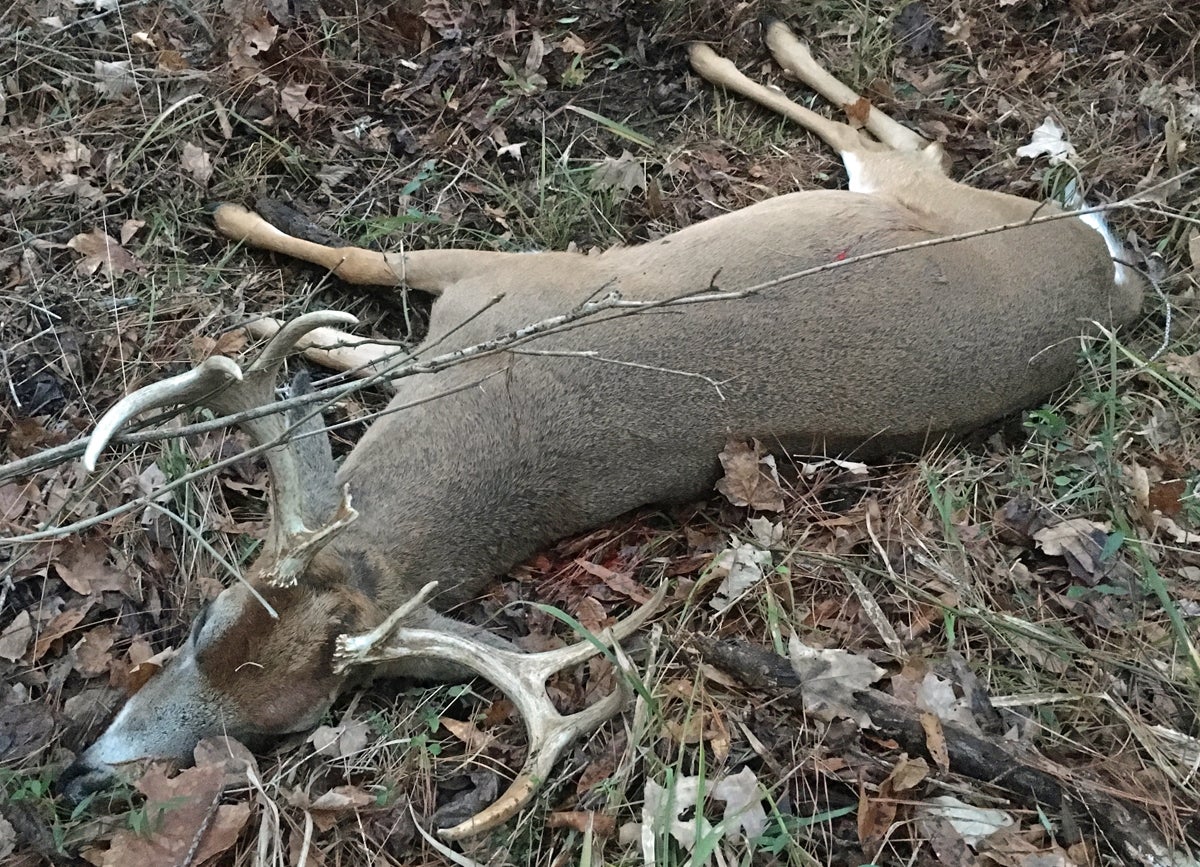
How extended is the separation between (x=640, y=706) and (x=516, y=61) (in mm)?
3613

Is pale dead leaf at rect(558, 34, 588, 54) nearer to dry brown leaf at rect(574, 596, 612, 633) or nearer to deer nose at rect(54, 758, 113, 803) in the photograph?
dry brown leaf at rect(574, 596, 612, 633)

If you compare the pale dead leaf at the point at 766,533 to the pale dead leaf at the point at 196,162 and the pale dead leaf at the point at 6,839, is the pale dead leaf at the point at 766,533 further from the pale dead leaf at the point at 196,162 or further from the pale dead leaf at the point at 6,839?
the pale dead leaf at the point at 196,162

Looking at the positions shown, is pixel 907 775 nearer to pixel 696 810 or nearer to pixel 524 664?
pixel 696 810

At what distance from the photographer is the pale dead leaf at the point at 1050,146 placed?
16.4 feet

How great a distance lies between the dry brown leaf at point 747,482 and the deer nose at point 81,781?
8.18 ft

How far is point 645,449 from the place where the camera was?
3.92 metres

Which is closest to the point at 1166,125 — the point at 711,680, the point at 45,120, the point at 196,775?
the point at 711,680

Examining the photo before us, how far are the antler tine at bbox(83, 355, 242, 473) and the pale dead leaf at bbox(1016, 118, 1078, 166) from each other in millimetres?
4318

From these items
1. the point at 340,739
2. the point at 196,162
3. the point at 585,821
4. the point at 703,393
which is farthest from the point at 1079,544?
the point at 196,162

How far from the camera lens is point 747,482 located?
3912 millimetres

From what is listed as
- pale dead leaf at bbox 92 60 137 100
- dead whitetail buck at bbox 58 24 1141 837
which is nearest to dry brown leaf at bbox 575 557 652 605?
dead whitetail buck at bbox 58 24 1141 837

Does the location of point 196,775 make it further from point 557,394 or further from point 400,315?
point 400,315

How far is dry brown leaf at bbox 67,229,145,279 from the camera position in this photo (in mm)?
4461

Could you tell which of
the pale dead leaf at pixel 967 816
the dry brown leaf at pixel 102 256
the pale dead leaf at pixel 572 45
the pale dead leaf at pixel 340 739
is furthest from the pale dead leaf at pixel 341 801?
the pale dead leaf at pixel 572 45
